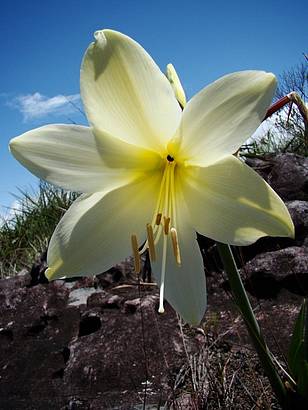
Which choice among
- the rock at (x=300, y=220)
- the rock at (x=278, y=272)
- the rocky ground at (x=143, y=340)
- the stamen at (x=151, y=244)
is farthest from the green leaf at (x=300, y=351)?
the rock at (x=300, y=220)

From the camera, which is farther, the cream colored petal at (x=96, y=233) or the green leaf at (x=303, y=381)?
the cream colored petal at (x=96, y=233)

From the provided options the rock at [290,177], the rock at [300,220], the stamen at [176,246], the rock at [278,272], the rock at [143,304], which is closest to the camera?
the stamen at [176,246]

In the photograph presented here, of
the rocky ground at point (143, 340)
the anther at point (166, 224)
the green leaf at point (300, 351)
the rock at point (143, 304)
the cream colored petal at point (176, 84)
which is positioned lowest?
the rocky ground at point (143, 340)

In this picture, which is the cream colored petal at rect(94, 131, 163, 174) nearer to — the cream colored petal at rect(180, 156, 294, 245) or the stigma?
the stigma

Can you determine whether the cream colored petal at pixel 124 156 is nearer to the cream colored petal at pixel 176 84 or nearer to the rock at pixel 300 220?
the cream colored petal at pixel 176 84

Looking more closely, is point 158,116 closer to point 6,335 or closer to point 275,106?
point 275,106

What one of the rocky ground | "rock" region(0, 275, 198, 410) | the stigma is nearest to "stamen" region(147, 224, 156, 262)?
the stigma

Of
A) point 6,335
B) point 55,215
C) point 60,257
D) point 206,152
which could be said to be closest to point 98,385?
point 6,335
